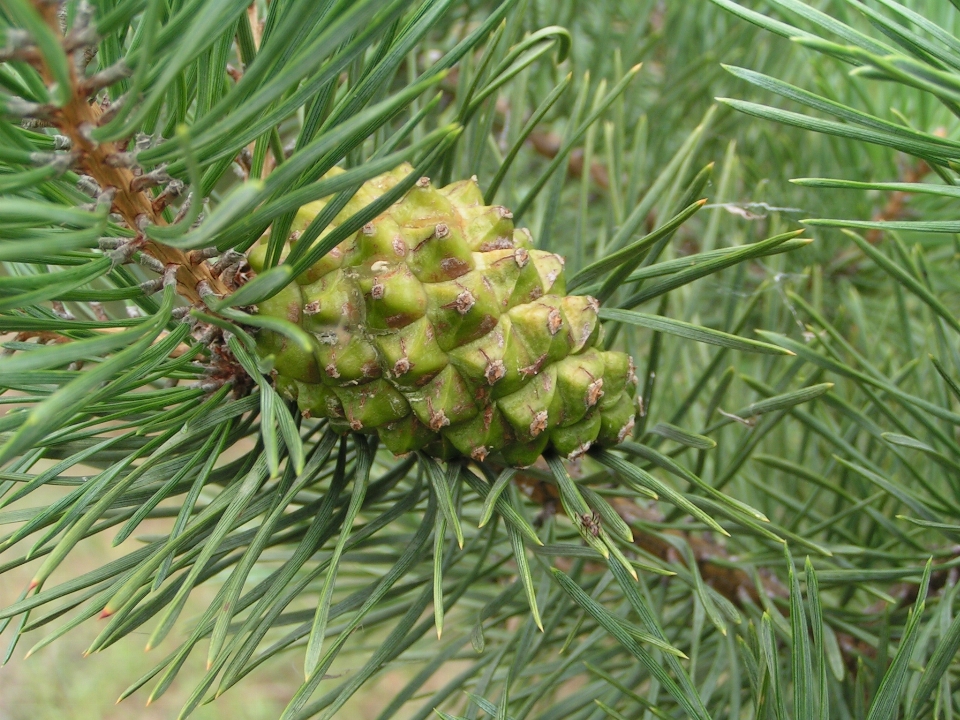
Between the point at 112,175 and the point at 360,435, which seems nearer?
the point at 112,175

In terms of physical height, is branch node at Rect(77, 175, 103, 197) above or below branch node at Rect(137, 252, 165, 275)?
above

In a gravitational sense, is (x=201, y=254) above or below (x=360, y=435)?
above

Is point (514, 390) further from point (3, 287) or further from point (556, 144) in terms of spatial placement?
point (556, 144)

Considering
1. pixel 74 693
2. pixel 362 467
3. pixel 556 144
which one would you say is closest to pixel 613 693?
pixel 362 467

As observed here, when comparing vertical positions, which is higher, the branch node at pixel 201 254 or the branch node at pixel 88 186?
the branch node at pixel 88 186

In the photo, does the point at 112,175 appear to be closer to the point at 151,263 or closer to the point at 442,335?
the point at 151,263

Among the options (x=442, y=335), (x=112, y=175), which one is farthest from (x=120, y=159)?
(x=442, y=335)

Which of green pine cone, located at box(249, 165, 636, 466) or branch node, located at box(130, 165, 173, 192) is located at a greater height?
branch node, located at box(130, 165, 173, 192)

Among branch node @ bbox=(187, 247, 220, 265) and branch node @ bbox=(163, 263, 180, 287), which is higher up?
branch node @ bbox=(187, 247, 220, 265)
